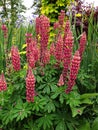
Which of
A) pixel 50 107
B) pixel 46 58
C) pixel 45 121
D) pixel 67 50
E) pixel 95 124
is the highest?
pixel 67 50

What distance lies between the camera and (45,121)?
9.59 ft

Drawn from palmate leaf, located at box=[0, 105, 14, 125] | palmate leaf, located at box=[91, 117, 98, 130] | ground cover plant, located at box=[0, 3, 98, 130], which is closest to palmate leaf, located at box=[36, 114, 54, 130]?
ground cover plant, located at box=[0, 3, 98, 130]

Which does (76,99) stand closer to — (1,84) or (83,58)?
(1,84)

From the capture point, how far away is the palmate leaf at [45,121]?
2.91 metres

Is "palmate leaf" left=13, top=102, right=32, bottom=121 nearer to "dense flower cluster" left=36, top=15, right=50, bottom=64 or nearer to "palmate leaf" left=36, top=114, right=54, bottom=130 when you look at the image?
"palmate leaf" left=36, top=114, right=54, bottom=130

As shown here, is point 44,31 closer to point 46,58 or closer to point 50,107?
point 46,58

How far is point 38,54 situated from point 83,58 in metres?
0.73

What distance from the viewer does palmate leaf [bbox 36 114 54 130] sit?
291 centimetres

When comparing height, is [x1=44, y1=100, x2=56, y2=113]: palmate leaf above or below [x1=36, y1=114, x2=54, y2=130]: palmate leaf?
above

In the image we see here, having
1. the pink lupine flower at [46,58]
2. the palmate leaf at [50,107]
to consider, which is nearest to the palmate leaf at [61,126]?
the palmate leaf at [50,107]

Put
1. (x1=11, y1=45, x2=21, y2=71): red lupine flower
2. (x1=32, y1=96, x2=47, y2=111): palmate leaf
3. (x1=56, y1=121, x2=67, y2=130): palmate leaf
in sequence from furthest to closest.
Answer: (x1=11, y1=45, x2=21, y2=71): red lupine flower
(x1=56, y1=121, x2=67, y2=130): palmate leaf
(x1=32, y1=96, x2=47, y2=111): palmate leaf

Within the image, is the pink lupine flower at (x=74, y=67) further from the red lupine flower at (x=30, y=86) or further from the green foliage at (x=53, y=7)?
the green foliage at (x=53, y=7)

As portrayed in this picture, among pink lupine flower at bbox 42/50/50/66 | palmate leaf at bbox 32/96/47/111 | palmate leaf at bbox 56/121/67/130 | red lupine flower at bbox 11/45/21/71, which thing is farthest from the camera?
pink lupine flower at bbox 42/50/50/66

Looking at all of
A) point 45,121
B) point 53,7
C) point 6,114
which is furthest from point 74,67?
point 53,7
